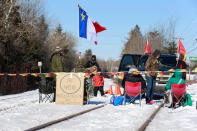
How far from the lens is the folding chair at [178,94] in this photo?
32.4 ft

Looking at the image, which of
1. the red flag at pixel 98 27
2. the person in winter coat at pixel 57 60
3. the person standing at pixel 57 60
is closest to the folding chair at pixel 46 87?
the person standing at pixel 57 60

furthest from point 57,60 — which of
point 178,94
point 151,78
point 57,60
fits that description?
point 178,94

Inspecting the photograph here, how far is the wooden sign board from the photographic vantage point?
10.6 m

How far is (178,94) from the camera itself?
999 cm

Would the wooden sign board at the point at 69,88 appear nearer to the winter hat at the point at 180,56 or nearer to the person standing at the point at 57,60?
the person standing at the point at 57,60

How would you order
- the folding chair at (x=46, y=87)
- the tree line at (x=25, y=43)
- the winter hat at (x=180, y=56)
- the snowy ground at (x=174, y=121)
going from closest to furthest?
1. the snowy ground at (x=174, y=121)
2. the folding chair at (x=46, y=87)
3. the winter hat at (x=180, y=56)
4. the tree line at (x=25, y=43)

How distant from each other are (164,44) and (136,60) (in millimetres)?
34014

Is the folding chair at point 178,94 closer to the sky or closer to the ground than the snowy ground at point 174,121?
closer to the sky

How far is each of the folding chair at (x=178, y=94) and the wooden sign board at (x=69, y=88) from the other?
314cm

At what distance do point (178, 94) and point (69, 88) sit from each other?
3763 millimetres

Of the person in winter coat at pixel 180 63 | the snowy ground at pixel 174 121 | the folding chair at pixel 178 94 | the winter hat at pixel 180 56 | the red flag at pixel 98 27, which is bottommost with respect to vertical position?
the snowy ground at pixel 174 121

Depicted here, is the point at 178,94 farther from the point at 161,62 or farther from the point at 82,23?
the point at 161,62

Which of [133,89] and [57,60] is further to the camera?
[57,60]

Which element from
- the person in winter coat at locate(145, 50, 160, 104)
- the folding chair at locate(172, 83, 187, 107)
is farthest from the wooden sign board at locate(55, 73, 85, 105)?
the folding chair at locate(172, 83, 187, 107)
